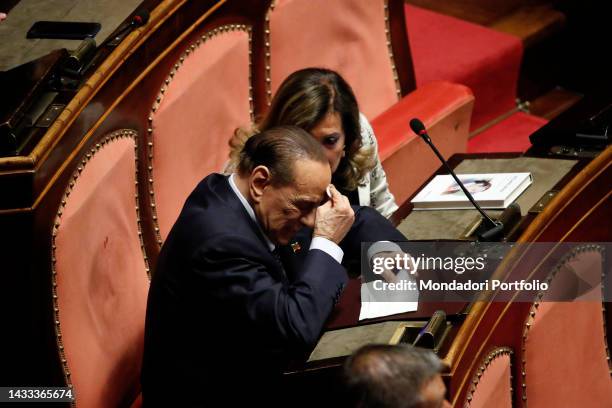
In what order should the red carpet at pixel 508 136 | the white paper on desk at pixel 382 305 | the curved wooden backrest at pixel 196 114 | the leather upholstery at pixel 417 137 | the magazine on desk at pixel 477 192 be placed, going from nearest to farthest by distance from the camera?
the white paper on desk at pixel 382 305, the magazine on desk at pixel 477 192, the curved wooden backrest at pixel 196 114, the leather upholstery at pixel 417 137, the red carpet at pixel 508 136

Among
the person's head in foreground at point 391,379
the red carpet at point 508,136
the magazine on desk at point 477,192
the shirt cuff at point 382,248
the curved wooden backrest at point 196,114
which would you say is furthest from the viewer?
the red carpet at point 508,136

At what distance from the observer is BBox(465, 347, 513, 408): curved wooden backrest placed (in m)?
1.33

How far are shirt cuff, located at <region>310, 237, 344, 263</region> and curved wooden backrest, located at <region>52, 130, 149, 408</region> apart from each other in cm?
34

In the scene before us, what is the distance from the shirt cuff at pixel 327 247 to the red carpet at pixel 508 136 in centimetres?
107

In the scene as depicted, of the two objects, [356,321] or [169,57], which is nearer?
[356,321]

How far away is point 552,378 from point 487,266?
21 cm

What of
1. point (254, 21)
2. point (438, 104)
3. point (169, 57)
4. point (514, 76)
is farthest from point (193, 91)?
point (514, 76)

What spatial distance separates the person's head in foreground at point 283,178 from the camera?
1.35m

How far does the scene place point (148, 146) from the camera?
5.60 feet

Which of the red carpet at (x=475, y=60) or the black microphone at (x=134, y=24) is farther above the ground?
the black microphone at (x=134, y=24)

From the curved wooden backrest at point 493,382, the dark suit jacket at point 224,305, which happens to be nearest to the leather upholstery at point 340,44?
the dark suit jacket at point 224,305

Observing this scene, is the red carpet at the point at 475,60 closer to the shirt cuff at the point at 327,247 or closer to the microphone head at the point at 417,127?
the microphone head at the point at 417,127

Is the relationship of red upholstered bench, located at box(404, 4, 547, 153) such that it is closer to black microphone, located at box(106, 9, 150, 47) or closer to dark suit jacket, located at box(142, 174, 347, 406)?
black microphone, located at box(106, 9, 150, 47)

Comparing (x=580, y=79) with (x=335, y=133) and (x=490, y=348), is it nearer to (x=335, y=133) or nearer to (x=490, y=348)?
(x=335, y=133)
